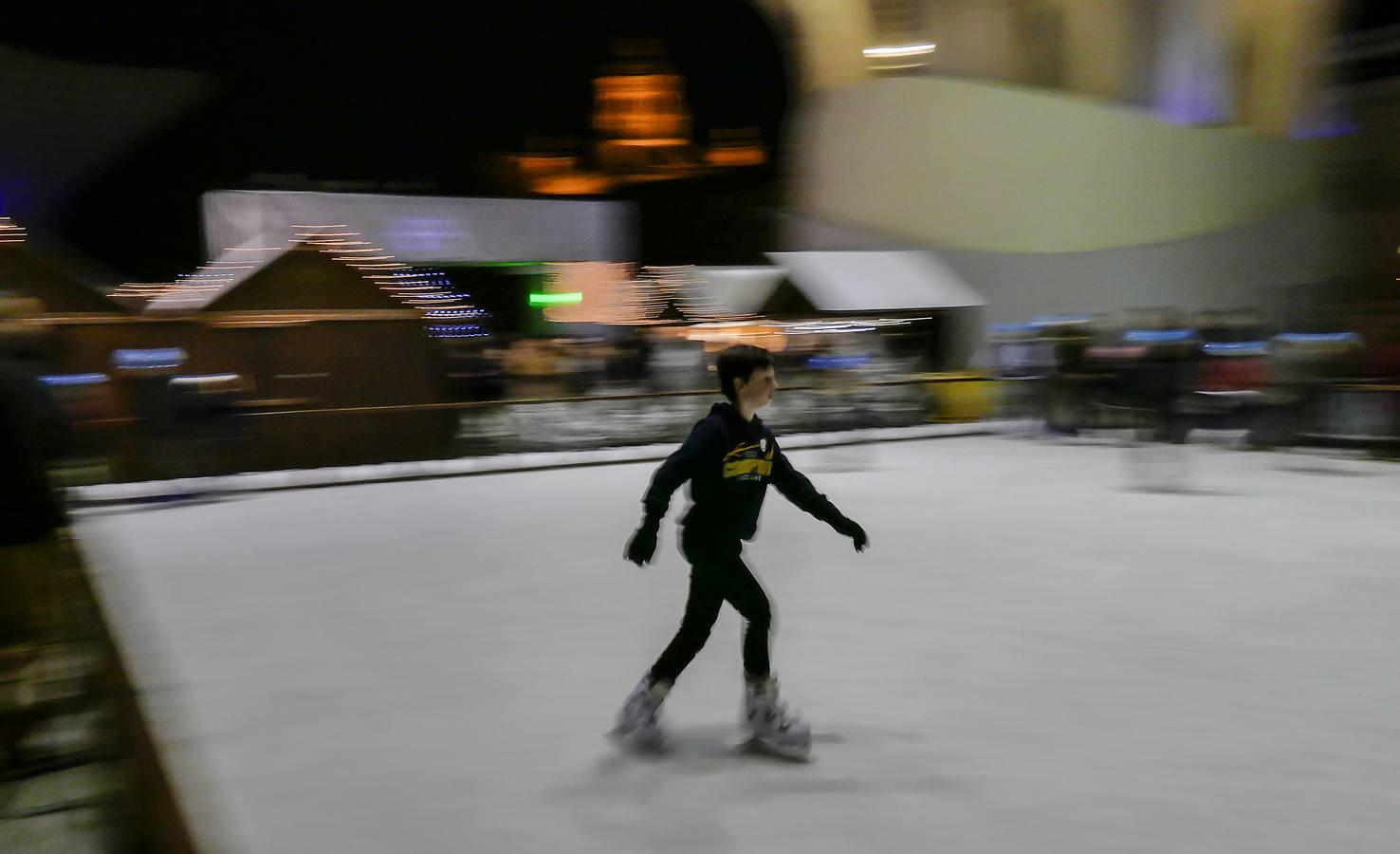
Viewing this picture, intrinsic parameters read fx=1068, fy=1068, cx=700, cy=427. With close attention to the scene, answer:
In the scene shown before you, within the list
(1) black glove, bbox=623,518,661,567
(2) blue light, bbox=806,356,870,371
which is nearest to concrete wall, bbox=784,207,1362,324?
(2) blue light, bbox=806,356,870,371

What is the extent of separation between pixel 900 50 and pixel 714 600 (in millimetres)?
23470

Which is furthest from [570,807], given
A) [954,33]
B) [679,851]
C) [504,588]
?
[954,33]

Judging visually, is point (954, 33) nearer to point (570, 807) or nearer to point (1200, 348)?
point (1200, 348)

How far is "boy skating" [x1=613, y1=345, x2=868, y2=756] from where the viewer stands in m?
2.97

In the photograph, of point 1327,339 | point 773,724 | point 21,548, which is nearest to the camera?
point 21,548

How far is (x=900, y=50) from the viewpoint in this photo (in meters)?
24.3

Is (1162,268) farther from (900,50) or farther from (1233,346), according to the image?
(1233,346)

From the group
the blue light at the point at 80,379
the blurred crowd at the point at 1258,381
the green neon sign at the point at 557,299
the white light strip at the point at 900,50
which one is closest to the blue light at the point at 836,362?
the blurred crowd at the point at 1258,381

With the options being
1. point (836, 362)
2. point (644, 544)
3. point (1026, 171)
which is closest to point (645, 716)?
point (644, 544)

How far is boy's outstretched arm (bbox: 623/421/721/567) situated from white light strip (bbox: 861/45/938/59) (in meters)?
23.3

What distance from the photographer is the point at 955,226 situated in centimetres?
2278

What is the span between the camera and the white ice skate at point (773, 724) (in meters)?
3.11

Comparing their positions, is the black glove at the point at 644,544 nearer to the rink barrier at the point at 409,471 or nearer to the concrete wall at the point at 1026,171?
the rink barrier at the point at 409,471

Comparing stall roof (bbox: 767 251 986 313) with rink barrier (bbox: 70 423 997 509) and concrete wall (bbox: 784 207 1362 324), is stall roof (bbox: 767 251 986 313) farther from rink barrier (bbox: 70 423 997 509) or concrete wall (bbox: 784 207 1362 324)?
rink barrier (bbox: 70 423 997 509)
